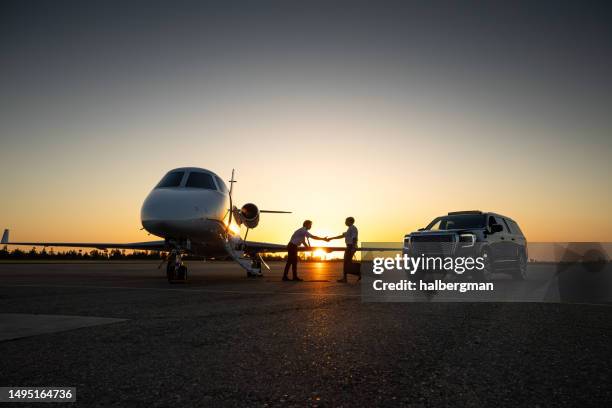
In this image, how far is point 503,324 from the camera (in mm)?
5160

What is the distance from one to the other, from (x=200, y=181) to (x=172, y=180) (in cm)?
81

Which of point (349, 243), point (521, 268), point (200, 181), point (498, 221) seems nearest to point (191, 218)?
point (200, 181)

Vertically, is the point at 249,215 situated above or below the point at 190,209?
above

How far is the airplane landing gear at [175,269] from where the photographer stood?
1188 cm

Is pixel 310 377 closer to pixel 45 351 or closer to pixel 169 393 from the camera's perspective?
pixel 169 393

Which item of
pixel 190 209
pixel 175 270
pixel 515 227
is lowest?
pixel 175 270

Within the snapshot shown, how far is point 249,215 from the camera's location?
18000 mm

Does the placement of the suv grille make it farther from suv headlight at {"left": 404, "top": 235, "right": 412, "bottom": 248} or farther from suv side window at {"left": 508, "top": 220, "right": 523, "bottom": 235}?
suv side window at {"left": 508, "top": 220, "right": 523, "bottom": 235}

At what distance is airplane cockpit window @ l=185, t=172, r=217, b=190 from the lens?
41.4 feet

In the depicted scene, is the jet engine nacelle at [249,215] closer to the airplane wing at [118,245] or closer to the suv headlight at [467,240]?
the airplane wing at [118,245]

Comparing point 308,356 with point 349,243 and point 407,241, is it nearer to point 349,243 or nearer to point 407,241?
point 407,241

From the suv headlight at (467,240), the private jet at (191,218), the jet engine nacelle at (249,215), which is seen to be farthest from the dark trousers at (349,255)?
the jet engine nacelle at (249,215)

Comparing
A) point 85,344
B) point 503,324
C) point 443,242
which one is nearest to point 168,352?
point 85,344

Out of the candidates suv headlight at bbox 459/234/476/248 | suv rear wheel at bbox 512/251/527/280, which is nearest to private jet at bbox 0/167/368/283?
suv headlight at bbox 459/234/476/248
